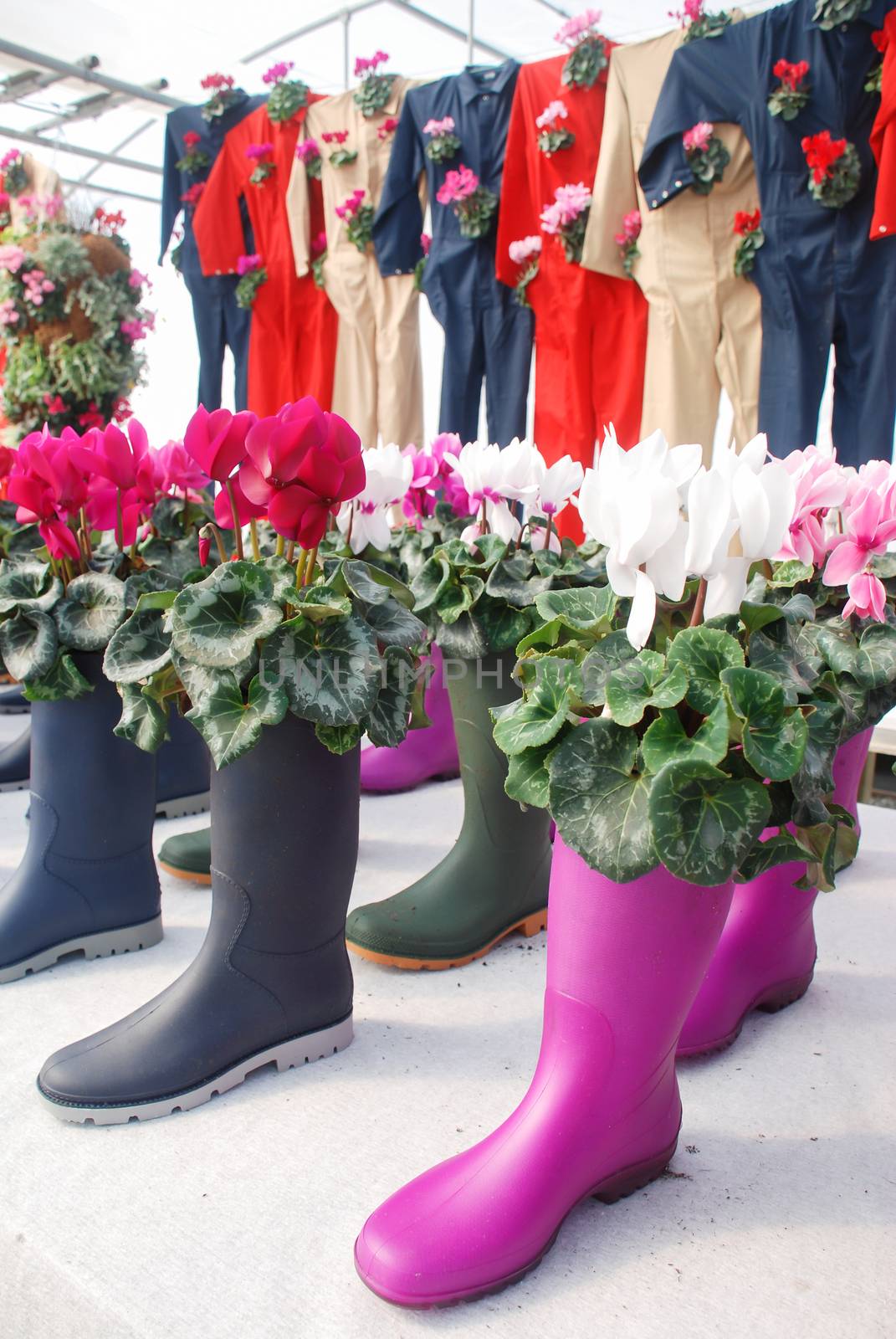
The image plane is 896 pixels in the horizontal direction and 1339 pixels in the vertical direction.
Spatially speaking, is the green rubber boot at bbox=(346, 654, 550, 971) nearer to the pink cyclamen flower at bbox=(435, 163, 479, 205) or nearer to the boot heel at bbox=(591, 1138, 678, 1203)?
the boot heel at bbox=(591, 1138, 678, 1203)

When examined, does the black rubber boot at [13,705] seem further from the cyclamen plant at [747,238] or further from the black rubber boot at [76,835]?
the cyclamen plant at [747,238]

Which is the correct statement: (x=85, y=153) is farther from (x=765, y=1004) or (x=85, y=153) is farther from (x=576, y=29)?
(x=765, y=1004)

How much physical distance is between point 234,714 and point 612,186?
220 cm

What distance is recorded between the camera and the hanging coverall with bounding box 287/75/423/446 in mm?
2934

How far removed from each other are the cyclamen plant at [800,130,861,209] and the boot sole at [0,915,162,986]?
2024 millimetres

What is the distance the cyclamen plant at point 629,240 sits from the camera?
97.9 inches

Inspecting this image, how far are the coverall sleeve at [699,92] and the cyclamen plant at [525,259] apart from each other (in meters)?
0.37

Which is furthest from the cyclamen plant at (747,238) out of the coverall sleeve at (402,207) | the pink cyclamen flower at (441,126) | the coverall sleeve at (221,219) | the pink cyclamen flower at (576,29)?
the coverall sleeve at (221,219)

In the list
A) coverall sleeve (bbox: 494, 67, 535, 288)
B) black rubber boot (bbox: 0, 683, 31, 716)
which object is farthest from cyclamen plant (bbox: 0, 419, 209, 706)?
coverall sleeve (bbox: 494, 67, 535, 288)

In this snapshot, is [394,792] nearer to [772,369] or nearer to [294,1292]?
[294,1292]

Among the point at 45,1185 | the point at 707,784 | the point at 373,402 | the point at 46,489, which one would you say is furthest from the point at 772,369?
the point at 45,1185

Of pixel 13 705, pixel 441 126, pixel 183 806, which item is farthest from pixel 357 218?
pixel 183 806

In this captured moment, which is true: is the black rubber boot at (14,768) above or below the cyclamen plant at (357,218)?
below

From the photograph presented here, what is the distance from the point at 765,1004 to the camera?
3.02 feet
